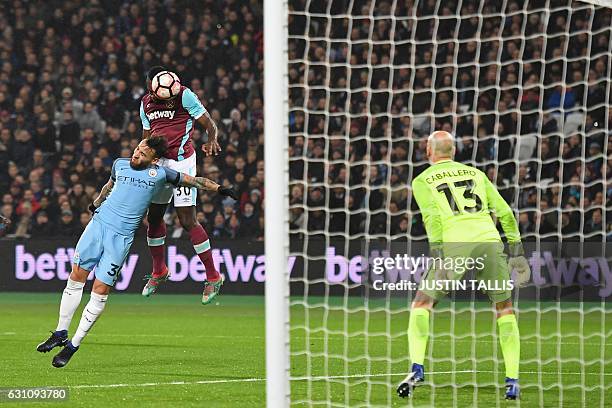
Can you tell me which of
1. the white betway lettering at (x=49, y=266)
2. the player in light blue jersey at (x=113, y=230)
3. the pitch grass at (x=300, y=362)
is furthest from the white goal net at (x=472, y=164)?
the white betway lettering at (x=49, y=266)

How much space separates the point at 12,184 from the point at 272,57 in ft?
46.4

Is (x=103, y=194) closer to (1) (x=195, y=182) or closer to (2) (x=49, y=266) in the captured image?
(1) (x=195, y=182)

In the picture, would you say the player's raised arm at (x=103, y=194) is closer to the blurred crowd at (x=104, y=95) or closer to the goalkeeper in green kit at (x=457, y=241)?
the goalkeeper in green kit at (x=457, y=241)

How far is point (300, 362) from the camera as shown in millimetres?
9703

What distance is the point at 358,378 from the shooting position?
864 cm

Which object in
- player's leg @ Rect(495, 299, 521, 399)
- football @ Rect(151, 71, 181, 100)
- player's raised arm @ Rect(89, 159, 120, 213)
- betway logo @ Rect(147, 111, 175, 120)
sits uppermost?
football @ Rect(151, 71, 181, 100)

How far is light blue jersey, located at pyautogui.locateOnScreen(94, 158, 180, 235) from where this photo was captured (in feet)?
29.1

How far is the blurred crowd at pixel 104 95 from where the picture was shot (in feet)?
60.4

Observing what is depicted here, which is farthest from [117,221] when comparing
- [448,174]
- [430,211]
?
[448,174]

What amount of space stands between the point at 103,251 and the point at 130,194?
487mm

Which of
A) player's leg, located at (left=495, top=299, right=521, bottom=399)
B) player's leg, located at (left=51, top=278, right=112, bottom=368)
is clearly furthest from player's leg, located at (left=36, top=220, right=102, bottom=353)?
player's leg, located at (left=495, top=299, right=521, bottom=399)

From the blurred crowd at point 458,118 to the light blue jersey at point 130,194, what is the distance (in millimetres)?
2859

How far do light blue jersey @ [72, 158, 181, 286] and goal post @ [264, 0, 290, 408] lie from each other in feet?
10.5

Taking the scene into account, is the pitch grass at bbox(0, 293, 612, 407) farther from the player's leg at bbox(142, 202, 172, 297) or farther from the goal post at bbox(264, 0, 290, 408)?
the goal post at bbox(264, 0, 290, 408)
